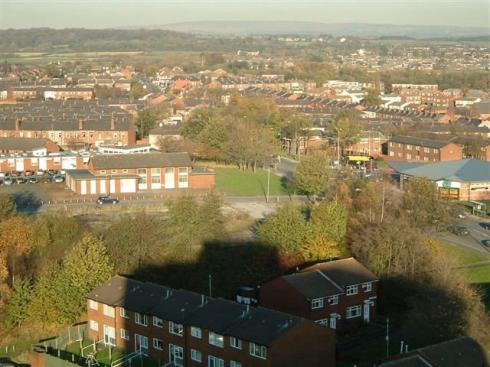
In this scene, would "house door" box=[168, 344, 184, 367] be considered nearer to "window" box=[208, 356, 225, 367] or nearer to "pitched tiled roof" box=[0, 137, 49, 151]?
"window" box=[208, 356, 225, 367]

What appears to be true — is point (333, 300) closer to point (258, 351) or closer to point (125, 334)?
point (258, 351)

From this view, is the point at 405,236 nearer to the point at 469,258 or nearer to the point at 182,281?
the point at 469,258

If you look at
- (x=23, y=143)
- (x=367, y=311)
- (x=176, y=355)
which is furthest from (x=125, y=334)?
(x=23, y=143)

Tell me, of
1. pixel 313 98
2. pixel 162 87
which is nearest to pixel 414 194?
pixel 313 98

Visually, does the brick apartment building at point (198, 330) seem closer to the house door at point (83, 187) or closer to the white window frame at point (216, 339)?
the white window frame at point (216, 339)

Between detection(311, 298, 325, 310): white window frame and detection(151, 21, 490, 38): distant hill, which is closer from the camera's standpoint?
detection(311, 298, 325, 310): white window frame

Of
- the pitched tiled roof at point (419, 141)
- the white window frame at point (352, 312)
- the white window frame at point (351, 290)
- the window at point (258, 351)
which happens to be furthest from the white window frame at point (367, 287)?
the pitched tiled roof at point (419, 141)

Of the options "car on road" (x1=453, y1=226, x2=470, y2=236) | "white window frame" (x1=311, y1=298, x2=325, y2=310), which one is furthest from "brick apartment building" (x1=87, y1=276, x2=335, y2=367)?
"car on road" (x1=453, y1=226, x2=470, y2=236)
